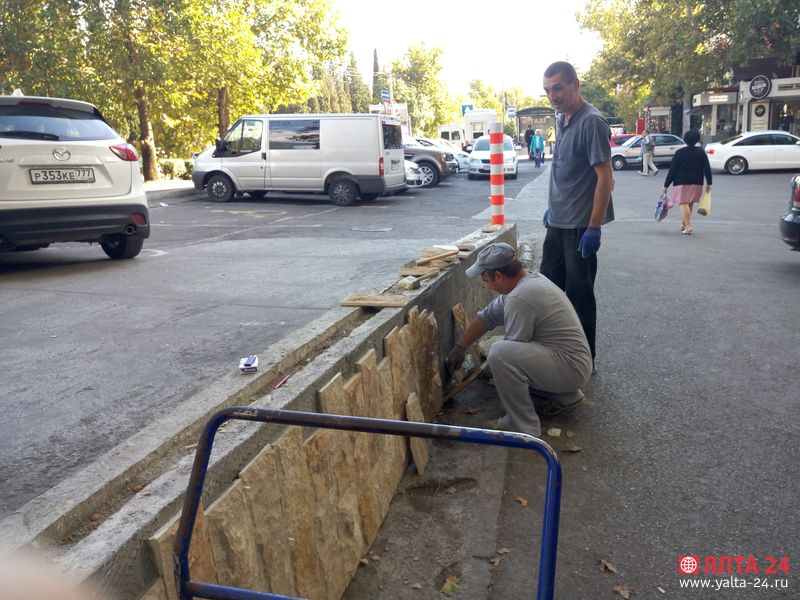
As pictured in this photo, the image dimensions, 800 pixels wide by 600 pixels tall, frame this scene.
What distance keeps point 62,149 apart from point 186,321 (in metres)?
3.11

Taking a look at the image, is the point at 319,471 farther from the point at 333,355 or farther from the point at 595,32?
the point at 595,32

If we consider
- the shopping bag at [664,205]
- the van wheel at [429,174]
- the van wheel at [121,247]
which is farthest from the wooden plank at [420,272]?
the van wheel at [429,174]

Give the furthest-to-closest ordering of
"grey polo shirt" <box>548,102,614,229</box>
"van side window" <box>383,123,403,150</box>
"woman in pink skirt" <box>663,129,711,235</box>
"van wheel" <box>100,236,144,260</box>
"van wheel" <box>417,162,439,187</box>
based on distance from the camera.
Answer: "van wheel" <box>417,162,439,187</box>
"van side window" <box>383,123,403,150</box>
"woman in pink skirt" <box>663,129,711,235</box>
"van wheel" <box>100,236,144,260</box>
"grey polo shirt" <box>548,102,614,229</box>

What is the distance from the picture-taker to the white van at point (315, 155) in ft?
55.0

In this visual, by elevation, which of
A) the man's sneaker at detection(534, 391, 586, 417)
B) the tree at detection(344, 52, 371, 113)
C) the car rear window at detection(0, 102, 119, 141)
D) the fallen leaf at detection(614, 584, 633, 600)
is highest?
the tree at detection(344, 52, 371, 113)

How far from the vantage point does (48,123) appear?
7.57m

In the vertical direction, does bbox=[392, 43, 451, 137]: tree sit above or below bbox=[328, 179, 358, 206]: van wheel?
above

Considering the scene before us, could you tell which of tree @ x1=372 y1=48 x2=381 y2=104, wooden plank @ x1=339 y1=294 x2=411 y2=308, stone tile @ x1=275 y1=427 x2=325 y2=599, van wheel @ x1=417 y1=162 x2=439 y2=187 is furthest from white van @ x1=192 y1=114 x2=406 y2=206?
tree @ x1=372 y1=48 x2=381 y2=104

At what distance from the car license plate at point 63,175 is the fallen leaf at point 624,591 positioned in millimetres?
6743

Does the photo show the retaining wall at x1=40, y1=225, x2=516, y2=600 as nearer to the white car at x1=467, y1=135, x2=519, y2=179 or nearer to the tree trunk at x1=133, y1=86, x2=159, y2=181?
the tree trunk at x1=133, y1=86, x2=159, y2=181

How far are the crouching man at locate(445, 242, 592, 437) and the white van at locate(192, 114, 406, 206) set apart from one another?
41.6 ft

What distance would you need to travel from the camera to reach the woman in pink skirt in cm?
1169

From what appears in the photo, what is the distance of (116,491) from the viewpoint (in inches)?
93.4

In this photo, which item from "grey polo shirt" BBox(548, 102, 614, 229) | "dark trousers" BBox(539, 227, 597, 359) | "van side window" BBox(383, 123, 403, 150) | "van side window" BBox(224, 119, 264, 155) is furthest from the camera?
"van side window" BBox(224, 119, 264, 155)
